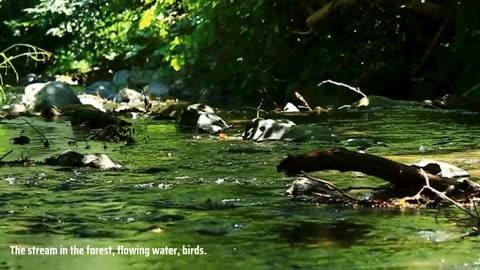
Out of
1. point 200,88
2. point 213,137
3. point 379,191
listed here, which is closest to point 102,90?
point 200,88

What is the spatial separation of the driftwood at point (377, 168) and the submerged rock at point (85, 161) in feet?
5.23

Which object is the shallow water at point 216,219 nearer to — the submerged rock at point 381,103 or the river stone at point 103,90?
the submerged rock at point 381,103

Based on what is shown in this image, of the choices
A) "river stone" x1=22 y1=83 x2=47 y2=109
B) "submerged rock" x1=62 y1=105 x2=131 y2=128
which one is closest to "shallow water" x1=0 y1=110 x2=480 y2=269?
"submerged rock" x1=62 y1=105 x2=131 y2=128

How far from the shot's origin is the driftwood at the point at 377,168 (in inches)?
143

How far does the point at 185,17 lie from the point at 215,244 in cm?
1007

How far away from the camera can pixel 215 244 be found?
9.73 ft

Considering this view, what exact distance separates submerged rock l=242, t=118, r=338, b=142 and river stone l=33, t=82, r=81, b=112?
458 centimetres

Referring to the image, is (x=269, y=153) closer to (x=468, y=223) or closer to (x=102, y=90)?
(x=468, y=223)

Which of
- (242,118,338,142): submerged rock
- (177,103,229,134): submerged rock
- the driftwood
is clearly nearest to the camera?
the driftwood

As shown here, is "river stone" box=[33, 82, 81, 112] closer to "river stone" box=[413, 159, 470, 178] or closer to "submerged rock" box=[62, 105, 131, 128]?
"submerged rock" box=[62, 105, 131, 128]

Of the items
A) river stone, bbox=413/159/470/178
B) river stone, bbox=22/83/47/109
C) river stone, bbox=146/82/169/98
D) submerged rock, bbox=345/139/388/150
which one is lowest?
river stone, bbox=146/82/169/98

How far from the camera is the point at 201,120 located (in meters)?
7.91

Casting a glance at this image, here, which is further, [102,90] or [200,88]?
[102,90]

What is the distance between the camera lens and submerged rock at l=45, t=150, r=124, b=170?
502 cm
